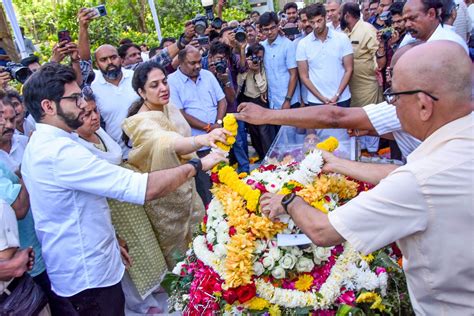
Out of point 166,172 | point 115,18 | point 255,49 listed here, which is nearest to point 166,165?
point 166,172

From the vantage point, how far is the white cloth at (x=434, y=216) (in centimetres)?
137

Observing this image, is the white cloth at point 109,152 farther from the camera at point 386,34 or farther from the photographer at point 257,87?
the camera at point 386,34

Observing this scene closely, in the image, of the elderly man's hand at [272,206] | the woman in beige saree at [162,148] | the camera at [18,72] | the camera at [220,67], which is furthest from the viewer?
the camera at [220,67]

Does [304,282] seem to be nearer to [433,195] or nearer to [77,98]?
[433,195]

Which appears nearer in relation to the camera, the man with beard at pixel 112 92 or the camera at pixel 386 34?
the man with beard at pixel 112 92

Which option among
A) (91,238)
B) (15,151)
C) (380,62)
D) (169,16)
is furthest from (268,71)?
(169,16)

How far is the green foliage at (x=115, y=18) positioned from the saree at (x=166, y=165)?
353 inches

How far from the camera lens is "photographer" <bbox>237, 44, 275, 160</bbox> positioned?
6.14 metres

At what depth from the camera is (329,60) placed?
555 cm

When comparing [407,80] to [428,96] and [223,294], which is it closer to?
[428,96]

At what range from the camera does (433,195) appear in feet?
4.49

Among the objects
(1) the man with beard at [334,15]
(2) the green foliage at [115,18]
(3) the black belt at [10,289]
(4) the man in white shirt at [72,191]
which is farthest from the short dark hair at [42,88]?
(2) the green foliage at [115,18]

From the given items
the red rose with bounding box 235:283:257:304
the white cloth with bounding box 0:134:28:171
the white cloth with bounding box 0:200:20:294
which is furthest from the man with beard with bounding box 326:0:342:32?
the white cloth with bounding box 0:200:20:294

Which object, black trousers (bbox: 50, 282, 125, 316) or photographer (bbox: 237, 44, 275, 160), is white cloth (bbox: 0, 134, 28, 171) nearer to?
black trousers (bbox: 50, 282, 125, 316)
